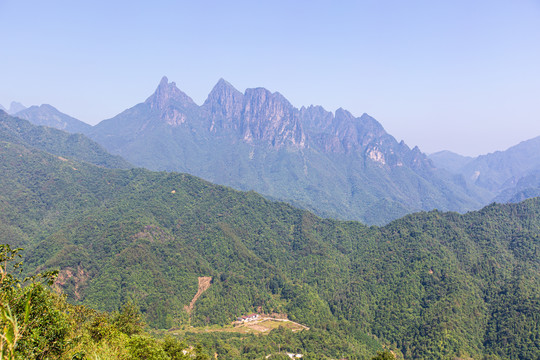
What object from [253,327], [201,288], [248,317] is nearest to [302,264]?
[248,317]

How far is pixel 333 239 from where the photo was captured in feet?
602

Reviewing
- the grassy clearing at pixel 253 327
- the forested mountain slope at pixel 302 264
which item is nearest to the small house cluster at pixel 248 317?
the grassy clearing at pixel 253 327

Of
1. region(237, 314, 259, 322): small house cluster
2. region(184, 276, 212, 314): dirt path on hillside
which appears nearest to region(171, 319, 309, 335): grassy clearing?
region(237, 314, 259, 322): small house cluster

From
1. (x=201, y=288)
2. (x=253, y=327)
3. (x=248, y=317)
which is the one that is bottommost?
(x=253, y=327)

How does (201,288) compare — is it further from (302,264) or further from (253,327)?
(302,264)

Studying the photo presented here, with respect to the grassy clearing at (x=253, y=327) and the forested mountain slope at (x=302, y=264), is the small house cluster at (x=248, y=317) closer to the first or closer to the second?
the grassy clearing at (x=253, y=327)

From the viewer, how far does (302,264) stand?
16025 cm

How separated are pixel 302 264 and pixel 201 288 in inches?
1948

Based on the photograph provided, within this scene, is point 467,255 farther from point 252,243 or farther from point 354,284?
point 252,243

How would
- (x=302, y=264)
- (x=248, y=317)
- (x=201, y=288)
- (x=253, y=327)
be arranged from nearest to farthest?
(x=253, y=327), (x=248, y=317), (x=201, y=288), (x=302, y=264)

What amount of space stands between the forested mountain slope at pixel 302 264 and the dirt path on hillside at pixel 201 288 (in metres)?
2.36

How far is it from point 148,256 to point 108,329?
91.8 metres

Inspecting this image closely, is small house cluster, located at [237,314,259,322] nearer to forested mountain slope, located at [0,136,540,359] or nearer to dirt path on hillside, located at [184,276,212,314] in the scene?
forested mountain slope, located at [0,136,540,359]

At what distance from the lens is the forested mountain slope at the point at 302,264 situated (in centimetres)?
11156
